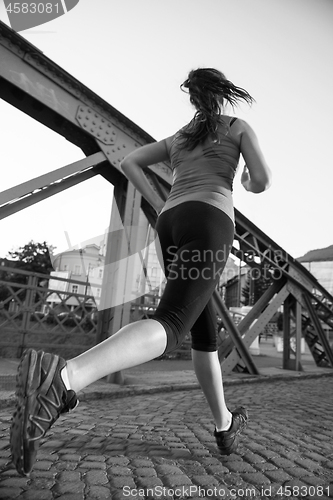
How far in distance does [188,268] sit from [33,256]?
42455 mm

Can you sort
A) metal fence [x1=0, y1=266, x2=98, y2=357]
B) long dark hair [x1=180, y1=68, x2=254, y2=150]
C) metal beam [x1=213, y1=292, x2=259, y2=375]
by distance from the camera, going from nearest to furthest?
long dark hair [x1=180, y1=68, x2=254, y2=150]
metal beam [x1=213, y1=292, x2=259, y2=375]
metal fence [x1=0, y1=266, x2=98, y2=357]

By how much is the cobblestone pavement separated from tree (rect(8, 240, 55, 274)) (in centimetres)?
3648

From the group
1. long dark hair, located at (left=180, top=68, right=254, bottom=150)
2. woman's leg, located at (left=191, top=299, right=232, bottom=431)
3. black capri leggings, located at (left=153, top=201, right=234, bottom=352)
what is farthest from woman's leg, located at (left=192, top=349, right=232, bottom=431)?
long dark hair, located at (left=180, top=68, right=254, bottom=150)

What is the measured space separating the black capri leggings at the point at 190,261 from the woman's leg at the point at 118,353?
65 mm

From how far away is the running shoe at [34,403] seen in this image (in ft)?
3.93

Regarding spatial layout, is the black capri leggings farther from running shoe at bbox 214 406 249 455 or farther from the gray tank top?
running shoe at bbox 214 406 249 455

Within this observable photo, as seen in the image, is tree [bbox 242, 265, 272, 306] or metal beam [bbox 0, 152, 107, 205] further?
tree [bbox 242, 265, 272, 306]

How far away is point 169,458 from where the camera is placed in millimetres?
1950

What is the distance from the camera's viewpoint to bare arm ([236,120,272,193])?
1796mm

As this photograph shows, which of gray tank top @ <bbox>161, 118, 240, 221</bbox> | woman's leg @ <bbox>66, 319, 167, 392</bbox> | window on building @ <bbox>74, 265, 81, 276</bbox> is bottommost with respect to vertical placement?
woman's leg @ <bbox>66, 319, 167, 392</bbox>

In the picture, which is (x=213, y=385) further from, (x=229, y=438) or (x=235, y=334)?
(x=235, y=334)

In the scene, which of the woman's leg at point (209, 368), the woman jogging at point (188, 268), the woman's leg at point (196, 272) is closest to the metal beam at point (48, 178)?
the woman jogging at point (188, 268)

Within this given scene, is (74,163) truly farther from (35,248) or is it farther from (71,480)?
(35,248)

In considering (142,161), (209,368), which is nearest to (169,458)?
(209,368)
